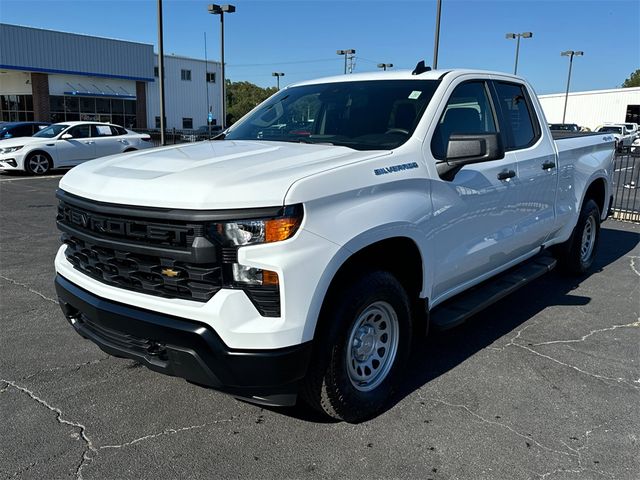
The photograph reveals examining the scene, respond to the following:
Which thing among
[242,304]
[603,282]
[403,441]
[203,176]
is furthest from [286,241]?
[603,282]

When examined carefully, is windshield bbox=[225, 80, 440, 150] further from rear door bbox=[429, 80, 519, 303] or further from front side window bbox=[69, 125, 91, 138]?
front side window bbox=[69, 125, 91, 138]

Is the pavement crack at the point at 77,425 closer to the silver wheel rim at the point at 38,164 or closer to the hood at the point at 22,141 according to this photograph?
the silver wheel rim at the point at 38,164

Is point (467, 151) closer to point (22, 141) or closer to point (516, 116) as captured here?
point (516, 116)

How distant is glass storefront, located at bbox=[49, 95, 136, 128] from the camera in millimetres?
38812

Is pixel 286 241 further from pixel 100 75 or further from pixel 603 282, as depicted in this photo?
pixel 100 75

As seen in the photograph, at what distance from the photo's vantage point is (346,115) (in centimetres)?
405

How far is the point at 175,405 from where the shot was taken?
3.44 metres

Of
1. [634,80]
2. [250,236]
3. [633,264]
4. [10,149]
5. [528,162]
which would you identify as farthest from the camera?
[634,80]

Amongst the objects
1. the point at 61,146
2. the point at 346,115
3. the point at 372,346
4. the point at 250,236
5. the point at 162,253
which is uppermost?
the point at 346,115

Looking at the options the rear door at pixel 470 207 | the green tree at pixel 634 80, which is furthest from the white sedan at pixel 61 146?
the green tree at pixel 634 80

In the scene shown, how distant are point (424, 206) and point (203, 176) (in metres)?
1.35

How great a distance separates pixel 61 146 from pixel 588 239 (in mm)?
15492

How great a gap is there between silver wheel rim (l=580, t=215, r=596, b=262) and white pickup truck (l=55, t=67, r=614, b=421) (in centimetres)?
216

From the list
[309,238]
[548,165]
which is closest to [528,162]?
[548,165]
